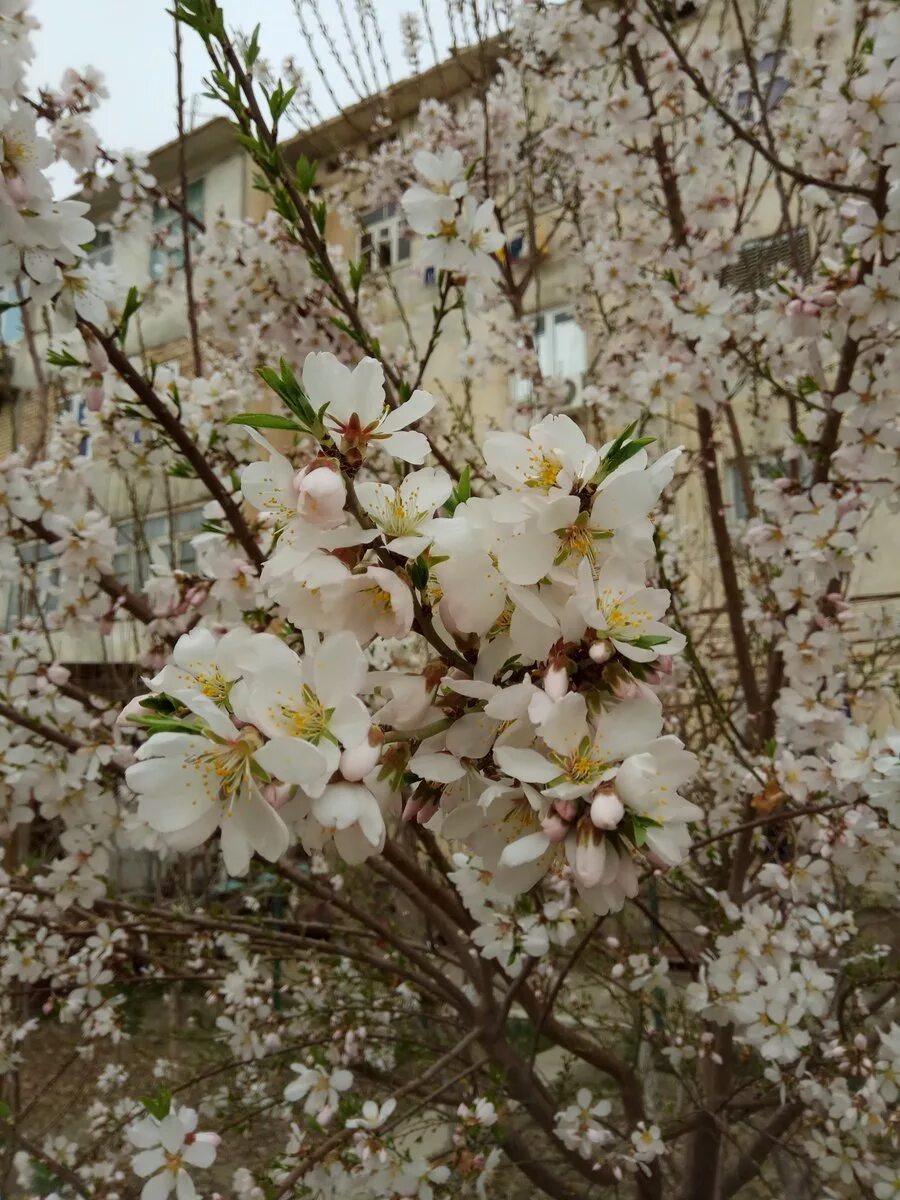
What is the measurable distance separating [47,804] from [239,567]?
119 centimetres

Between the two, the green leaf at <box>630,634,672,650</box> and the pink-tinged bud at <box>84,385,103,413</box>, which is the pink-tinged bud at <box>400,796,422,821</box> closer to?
the green leaf at <box>630,634,672,650</box>

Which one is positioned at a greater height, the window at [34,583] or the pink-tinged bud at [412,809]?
the pink-tinged bud at [412,809]

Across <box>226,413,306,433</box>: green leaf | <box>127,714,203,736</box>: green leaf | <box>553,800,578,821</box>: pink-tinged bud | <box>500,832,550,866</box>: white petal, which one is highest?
<box>226,413,306,433</box>: green leaf

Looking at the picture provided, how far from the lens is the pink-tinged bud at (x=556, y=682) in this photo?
2.15 feet

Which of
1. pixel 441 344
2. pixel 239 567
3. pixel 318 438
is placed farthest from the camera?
pixel 441 344

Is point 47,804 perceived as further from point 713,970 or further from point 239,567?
point 713,970

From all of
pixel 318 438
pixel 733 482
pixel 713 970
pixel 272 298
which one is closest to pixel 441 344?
pixel 733 482

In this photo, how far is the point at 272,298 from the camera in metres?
2.95

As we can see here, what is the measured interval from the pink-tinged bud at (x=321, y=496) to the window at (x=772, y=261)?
3.42m

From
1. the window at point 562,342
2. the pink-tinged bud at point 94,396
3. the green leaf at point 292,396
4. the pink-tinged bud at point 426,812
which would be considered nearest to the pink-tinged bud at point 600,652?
the pink-tinged bud at point 426,812

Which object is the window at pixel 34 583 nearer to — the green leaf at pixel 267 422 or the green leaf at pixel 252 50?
the green leaf at pixel 252 50

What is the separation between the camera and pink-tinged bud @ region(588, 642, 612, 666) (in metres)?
0.68

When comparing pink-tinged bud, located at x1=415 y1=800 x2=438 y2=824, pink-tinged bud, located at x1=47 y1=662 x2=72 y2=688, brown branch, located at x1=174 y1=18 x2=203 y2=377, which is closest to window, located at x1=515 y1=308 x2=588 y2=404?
brown branch, located at x1=174 y1=18 x2=203 y2=377

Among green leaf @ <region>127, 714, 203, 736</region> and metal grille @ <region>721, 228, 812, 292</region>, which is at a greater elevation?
metal grille @ <region>721, 228, 812, 292</region>
